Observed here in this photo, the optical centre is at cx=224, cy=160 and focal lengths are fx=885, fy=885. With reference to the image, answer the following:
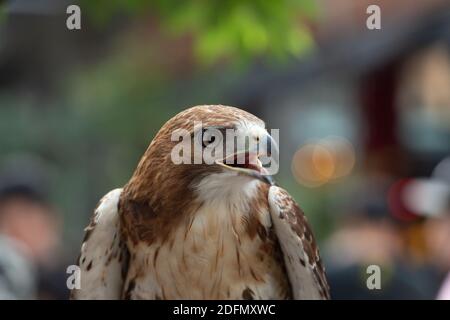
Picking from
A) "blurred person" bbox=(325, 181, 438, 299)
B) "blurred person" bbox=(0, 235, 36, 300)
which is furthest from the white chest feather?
"blurred person" bbox=(325, 181, 438, 299)

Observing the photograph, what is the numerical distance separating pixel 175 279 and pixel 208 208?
9.0 inches

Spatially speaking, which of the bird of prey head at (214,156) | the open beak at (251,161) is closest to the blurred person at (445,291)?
the bird of prey head at (214,156)

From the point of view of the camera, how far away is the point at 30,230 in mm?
4992

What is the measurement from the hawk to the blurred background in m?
1.47

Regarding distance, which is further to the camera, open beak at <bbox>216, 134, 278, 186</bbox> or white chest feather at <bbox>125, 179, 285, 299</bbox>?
white chest feather at <bbox>125, 179, 285, 299</bbox>

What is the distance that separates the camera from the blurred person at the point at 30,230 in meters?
4.55

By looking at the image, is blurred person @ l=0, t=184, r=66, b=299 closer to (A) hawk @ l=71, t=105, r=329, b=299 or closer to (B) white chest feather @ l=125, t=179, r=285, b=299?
(A) hawk @ l=71, t=105, r=329, b=299

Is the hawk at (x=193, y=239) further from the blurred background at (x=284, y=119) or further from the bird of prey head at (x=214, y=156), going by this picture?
the blurred background at (x=284, y=119)

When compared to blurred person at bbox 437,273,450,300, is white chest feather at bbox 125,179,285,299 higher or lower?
higher

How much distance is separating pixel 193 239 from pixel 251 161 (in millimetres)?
407

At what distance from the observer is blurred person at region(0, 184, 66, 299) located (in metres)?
4.55

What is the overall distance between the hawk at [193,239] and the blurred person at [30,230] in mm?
1627

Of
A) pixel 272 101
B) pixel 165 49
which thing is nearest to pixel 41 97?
pixel 165 49

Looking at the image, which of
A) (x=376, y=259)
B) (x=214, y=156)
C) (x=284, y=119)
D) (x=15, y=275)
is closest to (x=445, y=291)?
(x=376, y=259)
